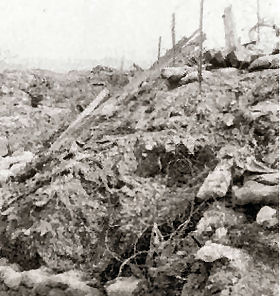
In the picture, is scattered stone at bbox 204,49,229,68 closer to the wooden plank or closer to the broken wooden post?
the broken wooden post

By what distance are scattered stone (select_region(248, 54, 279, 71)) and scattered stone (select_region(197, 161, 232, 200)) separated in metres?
2.42

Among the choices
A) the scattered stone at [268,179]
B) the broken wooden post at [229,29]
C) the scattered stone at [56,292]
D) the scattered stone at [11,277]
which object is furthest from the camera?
the broken wooden post at [229,29]

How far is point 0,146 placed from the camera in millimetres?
9789

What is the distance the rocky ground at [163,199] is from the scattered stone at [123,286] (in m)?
0.01

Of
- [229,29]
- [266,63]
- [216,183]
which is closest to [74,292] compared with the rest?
[216,183]

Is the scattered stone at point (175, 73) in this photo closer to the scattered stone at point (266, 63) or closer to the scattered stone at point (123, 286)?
the scattered stone at point (266, 63)

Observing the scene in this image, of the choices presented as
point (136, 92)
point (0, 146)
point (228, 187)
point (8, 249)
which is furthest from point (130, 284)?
point (0, 146)

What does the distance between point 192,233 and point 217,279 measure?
792 millimetres

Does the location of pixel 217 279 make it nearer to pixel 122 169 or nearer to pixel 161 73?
pixel 122 169

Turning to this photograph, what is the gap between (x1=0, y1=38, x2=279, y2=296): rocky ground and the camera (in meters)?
4.29

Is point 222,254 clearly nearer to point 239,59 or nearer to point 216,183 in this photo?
point 216,183

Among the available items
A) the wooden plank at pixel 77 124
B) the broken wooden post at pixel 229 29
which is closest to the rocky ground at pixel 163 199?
the wooden plank at pixel 77 124

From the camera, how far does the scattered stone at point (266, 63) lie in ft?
22.2

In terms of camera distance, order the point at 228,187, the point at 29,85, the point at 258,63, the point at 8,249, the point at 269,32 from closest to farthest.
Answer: the point at 228,187 < the point at 8,249 < the point at 258,63 < the point at 269,32 < the point at 29,85
